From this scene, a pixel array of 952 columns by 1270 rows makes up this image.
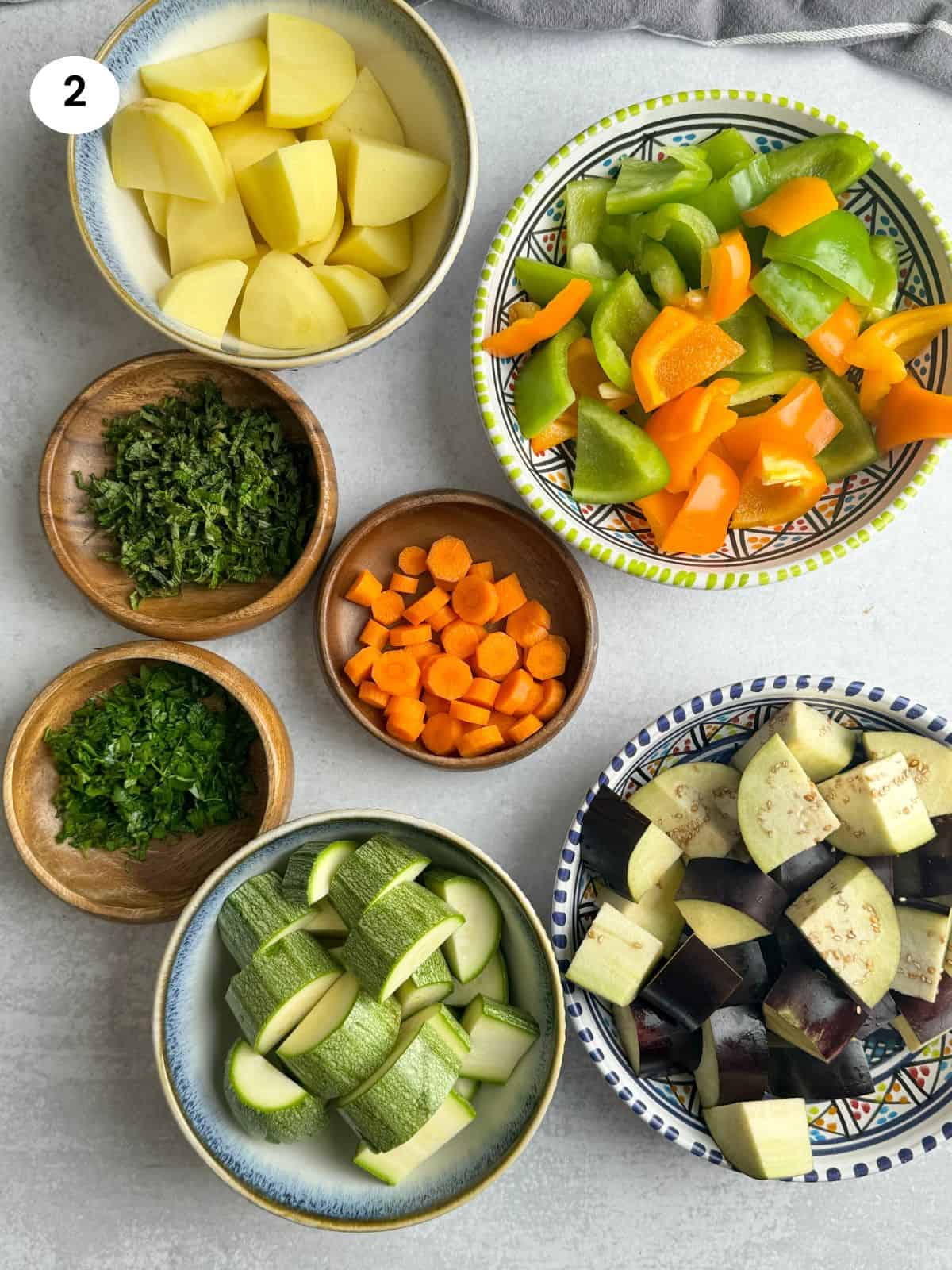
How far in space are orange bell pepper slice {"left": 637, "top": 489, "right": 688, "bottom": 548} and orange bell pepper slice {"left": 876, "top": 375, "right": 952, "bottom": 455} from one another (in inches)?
16.4

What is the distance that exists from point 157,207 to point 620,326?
0.91 m

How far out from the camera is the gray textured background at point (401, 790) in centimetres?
212

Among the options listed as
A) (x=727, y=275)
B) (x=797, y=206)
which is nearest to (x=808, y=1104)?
(x=727, y=275)

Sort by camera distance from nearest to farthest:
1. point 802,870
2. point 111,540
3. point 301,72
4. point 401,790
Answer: point 301,72
point 802,870
point 111,540
point 401,790

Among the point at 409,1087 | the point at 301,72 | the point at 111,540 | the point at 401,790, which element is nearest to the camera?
the point at 409,1087

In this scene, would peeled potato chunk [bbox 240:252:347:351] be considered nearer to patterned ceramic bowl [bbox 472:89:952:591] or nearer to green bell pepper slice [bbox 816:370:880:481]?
patterned ceramic bowl [bbox 472:89:952:591]

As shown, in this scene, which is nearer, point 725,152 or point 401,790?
point 725,152

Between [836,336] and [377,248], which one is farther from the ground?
[836,336]

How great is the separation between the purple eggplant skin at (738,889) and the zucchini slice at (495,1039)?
1.27 ft

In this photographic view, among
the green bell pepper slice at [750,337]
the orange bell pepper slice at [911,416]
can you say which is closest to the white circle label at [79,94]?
the green bell pepper slice at [750,337]

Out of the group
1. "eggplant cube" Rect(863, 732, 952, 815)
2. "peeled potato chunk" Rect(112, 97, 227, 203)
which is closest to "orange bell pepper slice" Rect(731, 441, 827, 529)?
"eggplant cube" Rect(863, 732, 952, 815)

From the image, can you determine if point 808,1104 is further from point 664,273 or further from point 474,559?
point 664,273

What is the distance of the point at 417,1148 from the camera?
178 centimetres

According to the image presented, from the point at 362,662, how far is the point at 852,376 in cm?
116
